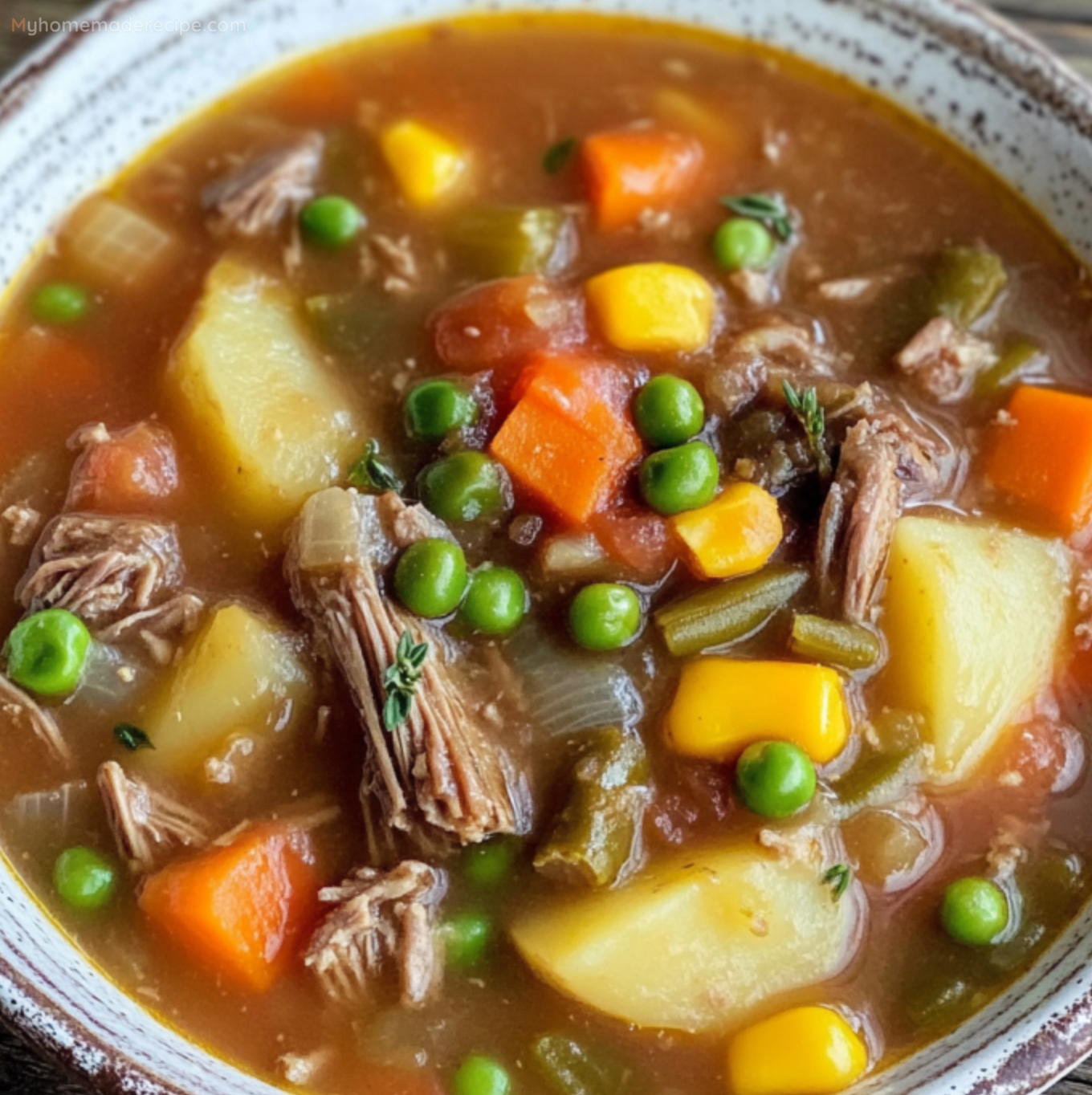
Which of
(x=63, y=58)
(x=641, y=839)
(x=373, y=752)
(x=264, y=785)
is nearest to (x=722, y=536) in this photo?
(x=641, y=839)

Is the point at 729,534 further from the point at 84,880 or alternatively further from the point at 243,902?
the point at 84,880

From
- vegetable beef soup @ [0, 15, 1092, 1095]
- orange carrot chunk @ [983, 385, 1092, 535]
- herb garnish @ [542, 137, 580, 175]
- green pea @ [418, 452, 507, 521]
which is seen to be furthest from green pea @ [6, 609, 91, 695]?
orange carrot chunk @ [983, 385, 1092, 535]

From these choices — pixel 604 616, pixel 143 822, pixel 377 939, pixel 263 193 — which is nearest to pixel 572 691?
pixel 604 616

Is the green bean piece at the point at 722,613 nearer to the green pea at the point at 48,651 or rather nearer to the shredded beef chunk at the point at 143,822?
the shredded beef chunk at the point at 143,822

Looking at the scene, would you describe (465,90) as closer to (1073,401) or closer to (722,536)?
(722,536)

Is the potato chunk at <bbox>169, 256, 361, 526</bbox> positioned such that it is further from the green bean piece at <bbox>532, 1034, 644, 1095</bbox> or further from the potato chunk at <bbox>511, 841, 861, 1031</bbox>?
the green bean piece at <bbox>532, 1034, 644, 1095</bbox>

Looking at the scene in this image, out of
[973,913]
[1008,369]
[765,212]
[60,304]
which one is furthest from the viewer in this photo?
[765,212]
